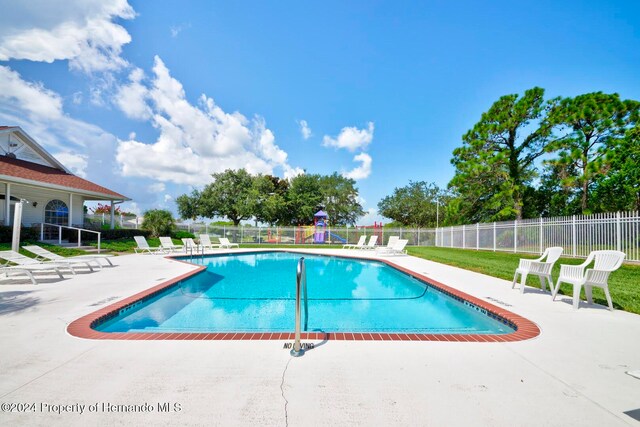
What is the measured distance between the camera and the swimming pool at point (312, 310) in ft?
15.6

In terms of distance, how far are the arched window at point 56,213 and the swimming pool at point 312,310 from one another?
13244mm

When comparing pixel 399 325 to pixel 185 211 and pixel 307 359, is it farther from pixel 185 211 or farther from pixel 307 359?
pixel 185 211

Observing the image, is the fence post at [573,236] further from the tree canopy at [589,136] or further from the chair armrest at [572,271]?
the chair armrest at [572,271]

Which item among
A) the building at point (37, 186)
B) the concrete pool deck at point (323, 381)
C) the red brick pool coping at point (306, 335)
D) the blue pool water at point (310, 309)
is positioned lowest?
the blue pool water at point (310, 309)

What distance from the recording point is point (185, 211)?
32312mm

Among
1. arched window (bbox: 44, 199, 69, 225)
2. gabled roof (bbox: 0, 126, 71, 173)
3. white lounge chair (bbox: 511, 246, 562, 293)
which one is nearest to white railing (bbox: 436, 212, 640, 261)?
white lounge chair (bbox: 511, 246, 562, 293)

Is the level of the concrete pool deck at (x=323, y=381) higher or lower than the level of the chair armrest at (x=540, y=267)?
lower

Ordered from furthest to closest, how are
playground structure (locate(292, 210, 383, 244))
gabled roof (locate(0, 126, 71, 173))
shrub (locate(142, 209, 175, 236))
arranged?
1. playground structure (locate(292, 210, 383, 244))
2. shrub (locate(142, 209, 175, 236))
3. gabled roof (locate(0, 126, 71, 173))

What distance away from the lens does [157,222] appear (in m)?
22.5

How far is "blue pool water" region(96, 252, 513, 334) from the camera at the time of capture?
16.1 feet

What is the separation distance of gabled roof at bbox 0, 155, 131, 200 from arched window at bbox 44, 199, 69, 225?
142 cm

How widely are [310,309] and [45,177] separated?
17133 millimetres

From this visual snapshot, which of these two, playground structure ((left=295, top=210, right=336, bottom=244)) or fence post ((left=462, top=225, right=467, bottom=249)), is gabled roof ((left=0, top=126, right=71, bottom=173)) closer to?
playground structure ((left=295, top=210, right=336, bottom=244))

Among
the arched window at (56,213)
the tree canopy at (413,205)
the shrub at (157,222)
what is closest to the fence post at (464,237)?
the tree canopy at (413,205)
